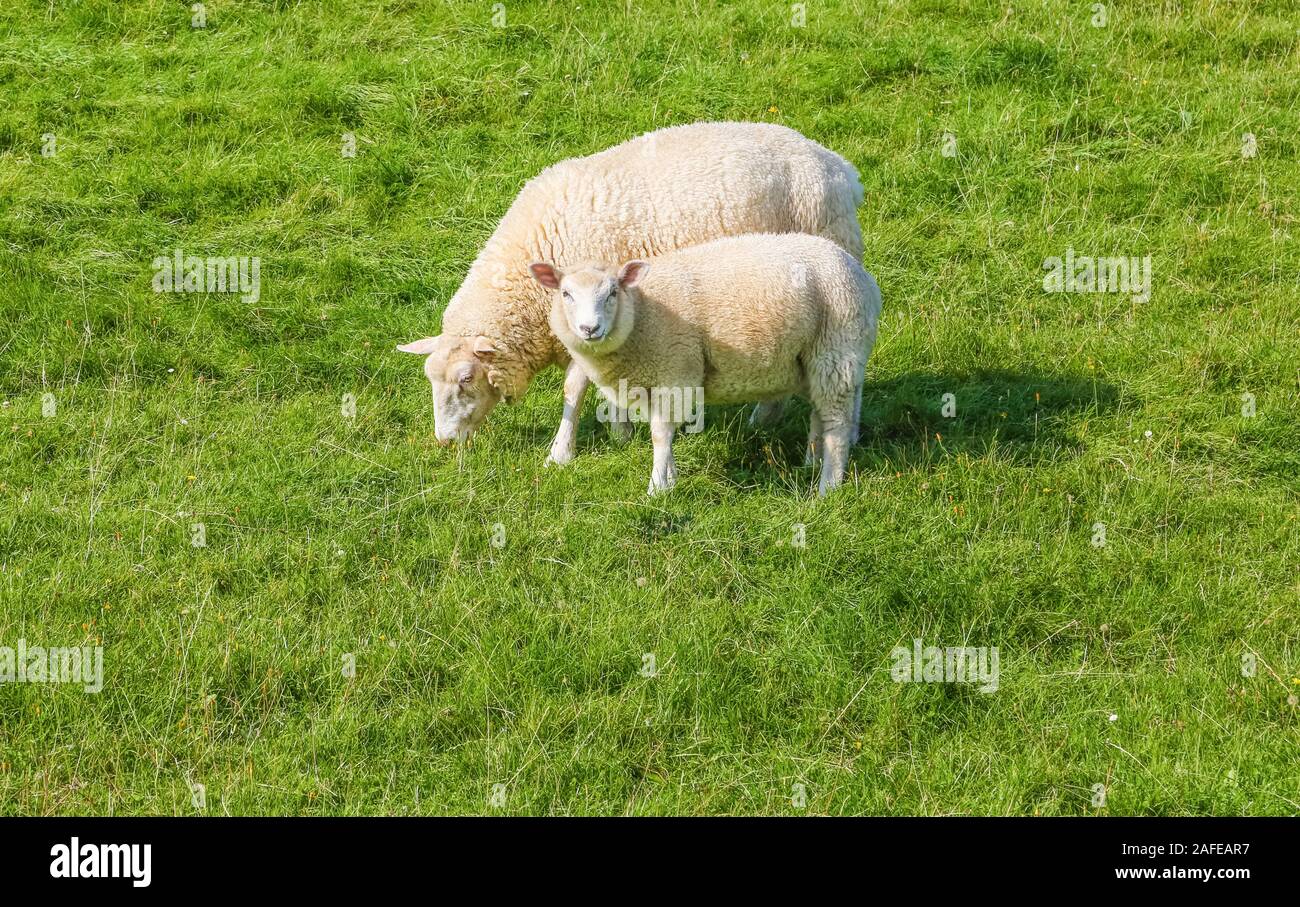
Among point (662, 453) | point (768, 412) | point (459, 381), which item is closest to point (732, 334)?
point (662, 453)

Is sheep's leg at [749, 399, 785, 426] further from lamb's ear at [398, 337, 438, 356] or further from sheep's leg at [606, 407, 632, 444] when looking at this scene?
lamb's ear at [398, 337, 438, 356]

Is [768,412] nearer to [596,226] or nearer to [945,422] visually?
[945,422]

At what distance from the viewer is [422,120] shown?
12.6 m

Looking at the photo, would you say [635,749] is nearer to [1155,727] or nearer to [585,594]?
[585,594]

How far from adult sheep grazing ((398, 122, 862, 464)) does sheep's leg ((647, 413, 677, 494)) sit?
2.80 feet

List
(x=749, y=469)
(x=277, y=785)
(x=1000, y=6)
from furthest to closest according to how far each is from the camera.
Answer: (x=1000, y=6) → (x=749, y=469) → (x=277, y=785)

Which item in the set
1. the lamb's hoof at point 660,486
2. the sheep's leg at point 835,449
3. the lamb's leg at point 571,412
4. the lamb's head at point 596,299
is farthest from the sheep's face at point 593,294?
the sheep's leg at point 835,449

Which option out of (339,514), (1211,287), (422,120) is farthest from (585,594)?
(422,120)

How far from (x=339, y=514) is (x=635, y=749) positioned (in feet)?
8.24

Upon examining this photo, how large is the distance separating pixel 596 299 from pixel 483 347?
147 cm

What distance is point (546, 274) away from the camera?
7953 millimetres

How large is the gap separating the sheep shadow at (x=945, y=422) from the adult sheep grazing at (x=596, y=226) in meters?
0.45

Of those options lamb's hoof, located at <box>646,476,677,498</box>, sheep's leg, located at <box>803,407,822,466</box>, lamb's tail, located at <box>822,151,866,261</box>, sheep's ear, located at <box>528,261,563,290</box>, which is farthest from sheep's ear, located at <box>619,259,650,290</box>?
lamb's tail, located at <box>822,151,866,261</box>

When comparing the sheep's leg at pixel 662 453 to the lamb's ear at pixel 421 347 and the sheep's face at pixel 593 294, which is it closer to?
the sheep's face at pixel 593 294
